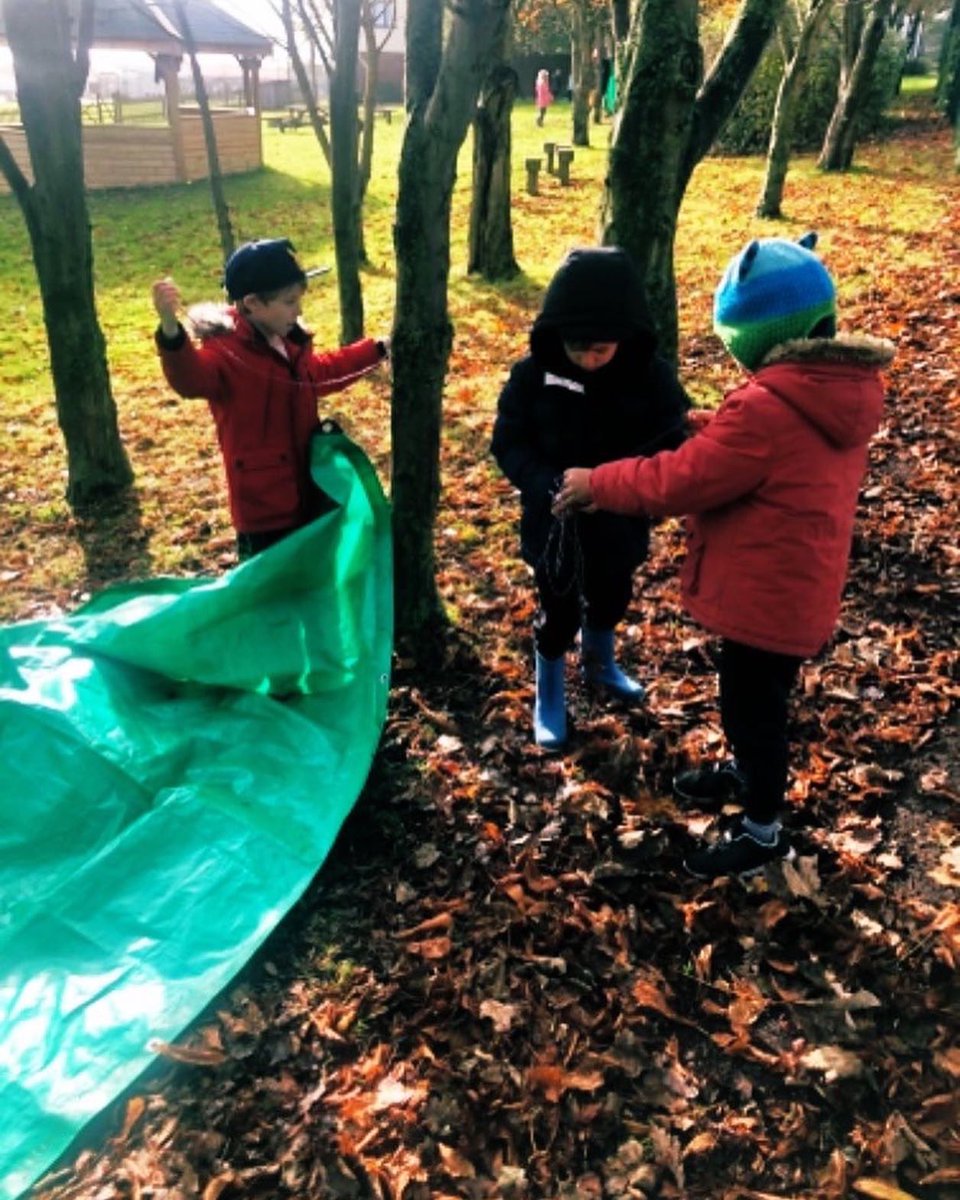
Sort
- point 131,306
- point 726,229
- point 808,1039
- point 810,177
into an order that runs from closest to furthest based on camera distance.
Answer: point 808,1039 → point 131,306 → point 726,229 → point 810,177

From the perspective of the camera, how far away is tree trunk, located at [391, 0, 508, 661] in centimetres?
326

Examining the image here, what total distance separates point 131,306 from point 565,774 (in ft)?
35.2

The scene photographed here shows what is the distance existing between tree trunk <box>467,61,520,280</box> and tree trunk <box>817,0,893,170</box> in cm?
910

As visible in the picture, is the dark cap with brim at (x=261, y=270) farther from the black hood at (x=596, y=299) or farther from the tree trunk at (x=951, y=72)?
the tree trunk at (x=951, y=72)

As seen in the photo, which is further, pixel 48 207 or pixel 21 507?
pixel 21 507

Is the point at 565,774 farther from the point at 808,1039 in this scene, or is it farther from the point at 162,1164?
A: the point at 162,1164

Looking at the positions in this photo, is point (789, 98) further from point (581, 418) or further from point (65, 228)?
point (581, 418)

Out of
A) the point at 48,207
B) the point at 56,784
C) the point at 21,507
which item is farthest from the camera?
the point at 21,507

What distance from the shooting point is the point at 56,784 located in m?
3.20

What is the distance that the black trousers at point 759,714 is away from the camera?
109 inches

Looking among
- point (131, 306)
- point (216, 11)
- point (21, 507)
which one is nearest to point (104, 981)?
point (21, 507)

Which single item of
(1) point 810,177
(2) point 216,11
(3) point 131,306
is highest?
(2) point 216,11

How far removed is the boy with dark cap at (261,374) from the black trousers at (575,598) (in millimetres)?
1111

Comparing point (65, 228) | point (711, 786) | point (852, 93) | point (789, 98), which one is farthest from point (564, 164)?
point (711, 786)
